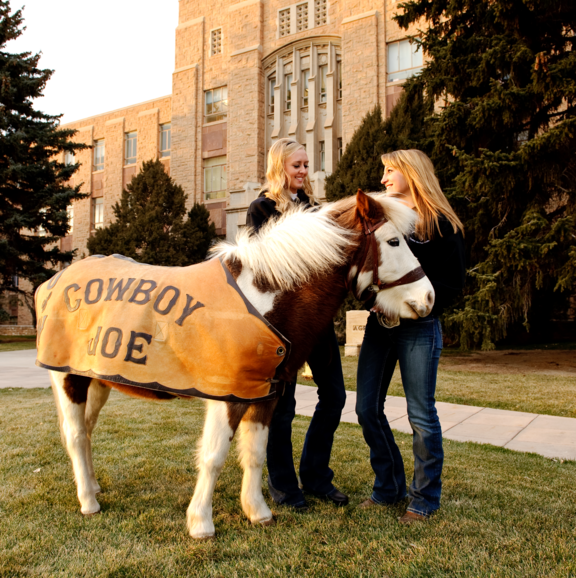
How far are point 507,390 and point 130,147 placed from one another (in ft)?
87.9

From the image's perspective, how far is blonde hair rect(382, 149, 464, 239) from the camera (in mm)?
2621

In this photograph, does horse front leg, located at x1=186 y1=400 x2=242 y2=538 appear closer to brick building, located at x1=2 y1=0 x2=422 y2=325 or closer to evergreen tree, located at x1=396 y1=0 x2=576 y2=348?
evergreen tree, located at x1=396 y1=0 x2=576 y2=348

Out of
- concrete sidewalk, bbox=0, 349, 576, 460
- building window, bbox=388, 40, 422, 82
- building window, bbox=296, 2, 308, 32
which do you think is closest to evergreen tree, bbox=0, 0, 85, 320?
building window, bbox=296, 2, 308, 32

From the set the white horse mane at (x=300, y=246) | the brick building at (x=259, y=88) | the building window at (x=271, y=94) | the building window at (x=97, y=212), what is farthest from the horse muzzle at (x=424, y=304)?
the building window at (x=97, y=212)

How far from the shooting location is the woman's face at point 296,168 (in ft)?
9.81

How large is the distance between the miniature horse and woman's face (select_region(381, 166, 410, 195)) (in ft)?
1.10

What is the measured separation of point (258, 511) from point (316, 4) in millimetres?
23926

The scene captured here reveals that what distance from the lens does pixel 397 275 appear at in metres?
2.42

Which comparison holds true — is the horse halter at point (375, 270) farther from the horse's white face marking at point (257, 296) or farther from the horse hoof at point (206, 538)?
the horse hoof at point (206, 538)

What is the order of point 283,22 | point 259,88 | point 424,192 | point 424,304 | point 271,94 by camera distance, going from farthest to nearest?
point 271,94 < point 259,88 < point 283,22 < point 424,192 < point 424,304

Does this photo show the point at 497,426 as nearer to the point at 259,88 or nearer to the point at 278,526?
the point at 278,526

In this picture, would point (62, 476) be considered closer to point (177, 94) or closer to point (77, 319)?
→ point (77, 319)

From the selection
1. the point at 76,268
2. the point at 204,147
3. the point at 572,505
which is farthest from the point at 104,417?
the point at 204,147

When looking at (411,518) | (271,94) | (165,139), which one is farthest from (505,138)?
(165,139)
